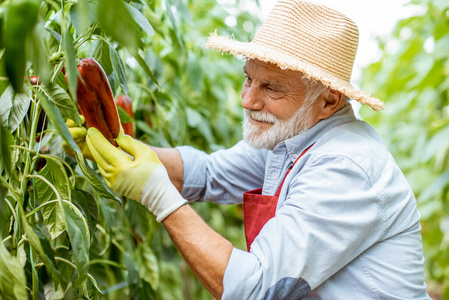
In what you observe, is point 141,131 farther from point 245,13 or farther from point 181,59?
point 245,13

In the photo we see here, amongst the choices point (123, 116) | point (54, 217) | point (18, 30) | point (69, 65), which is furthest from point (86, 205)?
point (18, 30)

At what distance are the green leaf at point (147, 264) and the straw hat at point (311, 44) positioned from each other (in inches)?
27.4

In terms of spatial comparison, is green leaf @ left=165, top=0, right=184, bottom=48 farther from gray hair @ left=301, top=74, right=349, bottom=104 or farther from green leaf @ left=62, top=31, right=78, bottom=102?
green leaf @ left=62, top=31, right=78, bottom=102

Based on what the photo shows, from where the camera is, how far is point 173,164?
1.48 meters

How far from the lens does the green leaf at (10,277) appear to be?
66 centimetres

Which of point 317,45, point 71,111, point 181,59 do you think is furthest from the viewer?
point 181,59

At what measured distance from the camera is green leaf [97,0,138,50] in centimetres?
47

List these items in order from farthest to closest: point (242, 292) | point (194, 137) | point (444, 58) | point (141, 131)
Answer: point (194, 137) → point (444, 58) → point (141, 131) → point (242, 292)

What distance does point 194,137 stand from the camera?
7.33 ft

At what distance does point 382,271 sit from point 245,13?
1.55m

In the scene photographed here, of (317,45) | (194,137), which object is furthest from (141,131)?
(317,45)

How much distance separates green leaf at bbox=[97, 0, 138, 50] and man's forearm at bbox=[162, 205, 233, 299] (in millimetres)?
641

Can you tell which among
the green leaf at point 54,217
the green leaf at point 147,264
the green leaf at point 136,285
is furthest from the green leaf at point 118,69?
the green leaf at point 147,264

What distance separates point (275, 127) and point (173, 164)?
35cm
